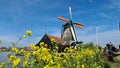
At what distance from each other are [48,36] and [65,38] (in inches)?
250

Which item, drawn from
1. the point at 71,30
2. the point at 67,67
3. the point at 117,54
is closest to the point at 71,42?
the point at 71,30

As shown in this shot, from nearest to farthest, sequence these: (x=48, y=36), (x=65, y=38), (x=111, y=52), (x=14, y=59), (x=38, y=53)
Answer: (x=14, y=59) → (x=38, y=53) → (x=111, y=52) → (x=48, y=36) → (x=65, y=38)

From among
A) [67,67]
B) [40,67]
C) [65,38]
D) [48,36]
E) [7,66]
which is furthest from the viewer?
[65,38]

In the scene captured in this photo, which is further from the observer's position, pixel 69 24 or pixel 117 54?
pixel 69 24

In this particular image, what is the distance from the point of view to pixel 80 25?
6141 cm

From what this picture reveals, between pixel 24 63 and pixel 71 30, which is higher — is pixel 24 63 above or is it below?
below

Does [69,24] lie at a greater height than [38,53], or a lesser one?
greater

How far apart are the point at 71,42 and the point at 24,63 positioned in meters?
55.5

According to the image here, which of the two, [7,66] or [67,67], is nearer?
[7,66]

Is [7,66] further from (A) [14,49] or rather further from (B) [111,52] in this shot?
(B) [111,52]

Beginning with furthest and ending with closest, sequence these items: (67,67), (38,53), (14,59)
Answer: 1. (67,67)
2. (38,53)
3. (14,59)

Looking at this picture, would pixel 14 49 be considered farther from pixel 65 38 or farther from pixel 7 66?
pixel 65 38

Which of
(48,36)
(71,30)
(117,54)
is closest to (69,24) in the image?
(71,30)

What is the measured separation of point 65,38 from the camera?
64188 mm
